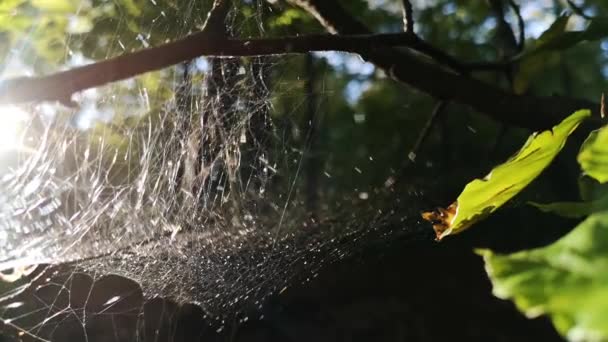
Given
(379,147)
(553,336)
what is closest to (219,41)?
(553,336)

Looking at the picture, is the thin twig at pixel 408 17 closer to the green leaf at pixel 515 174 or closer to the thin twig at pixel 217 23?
the thin twig at pixel 217 23

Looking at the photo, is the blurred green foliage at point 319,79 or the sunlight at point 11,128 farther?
the sunlight at point 11,128

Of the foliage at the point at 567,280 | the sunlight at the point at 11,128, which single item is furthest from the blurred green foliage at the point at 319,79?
the sunlight at the point at 11,128

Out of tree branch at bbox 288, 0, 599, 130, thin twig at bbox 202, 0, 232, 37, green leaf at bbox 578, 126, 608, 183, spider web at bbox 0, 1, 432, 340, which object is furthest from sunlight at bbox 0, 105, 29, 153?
green leaf at bbox 578, 126, 608, 183

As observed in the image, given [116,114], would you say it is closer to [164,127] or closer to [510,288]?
[164,127]

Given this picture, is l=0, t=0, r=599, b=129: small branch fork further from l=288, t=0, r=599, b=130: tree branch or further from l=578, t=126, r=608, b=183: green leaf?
l=578, t=126, r=608, b=183: green leaf

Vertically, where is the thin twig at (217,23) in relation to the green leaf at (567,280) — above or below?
above

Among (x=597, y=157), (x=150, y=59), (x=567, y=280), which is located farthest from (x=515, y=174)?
(x=150, y=59)
